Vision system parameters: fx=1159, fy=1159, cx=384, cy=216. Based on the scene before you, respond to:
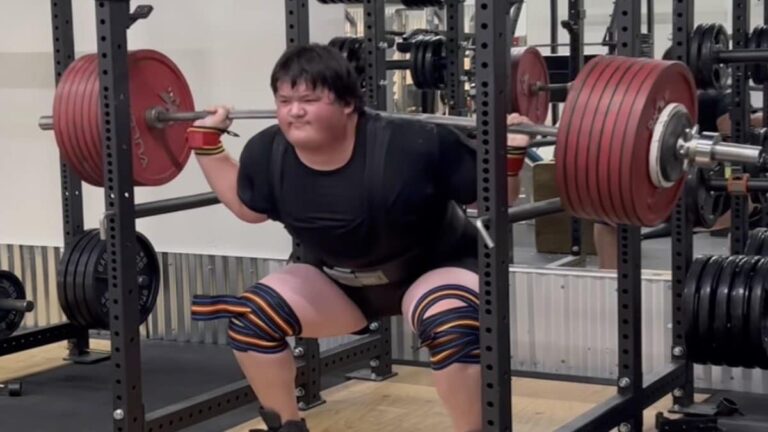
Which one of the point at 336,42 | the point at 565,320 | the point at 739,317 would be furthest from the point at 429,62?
the point at 739,317

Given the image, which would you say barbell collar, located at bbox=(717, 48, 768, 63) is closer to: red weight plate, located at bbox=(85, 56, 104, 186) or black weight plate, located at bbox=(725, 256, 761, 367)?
black weight plate, located at bbox=(725, 256, 761, 367)

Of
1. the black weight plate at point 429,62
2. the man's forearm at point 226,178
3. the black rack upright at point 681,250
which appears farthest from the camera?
the black weight plate at point 429,62

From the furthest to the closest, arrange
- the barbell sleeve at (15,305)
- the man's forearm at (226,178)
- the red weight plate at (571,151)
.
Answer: the barbell sleeve at (15,305)
the man's forearm at (226,178)
the red weight plate at (571,151)

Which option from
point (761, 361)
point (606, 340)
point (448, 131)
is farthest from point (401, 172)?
point (606, 340)

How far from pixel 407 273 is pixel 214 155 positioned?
2.07 feet

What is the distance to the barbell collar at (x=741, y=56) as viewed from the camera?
346cm

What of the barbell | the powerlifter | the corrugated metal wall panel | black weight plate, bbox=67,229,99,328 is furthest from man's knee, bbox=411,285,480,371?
black weight plate, bbox=67,229,99,328

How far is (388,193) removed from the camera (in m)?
2.88

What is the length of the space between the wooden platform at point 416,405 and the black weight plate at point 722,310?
428 mm

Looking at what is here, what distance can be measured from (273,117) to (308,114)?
0.40 meters

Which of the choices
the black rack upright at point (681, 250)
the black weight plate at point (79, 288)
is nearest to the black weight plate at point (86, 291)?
the black weight plate at point (79, 288)

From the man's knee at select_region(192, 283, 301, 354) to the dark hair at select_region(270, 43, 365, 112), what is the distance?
21.6 inches

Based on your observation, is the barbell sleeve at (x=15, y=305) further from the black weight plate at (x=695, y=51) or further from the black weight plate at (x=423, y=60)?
the black weight plate at (x=695, y=51)

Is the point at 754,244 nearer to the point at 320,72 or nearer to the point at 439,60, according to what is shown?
the point at 320,72
